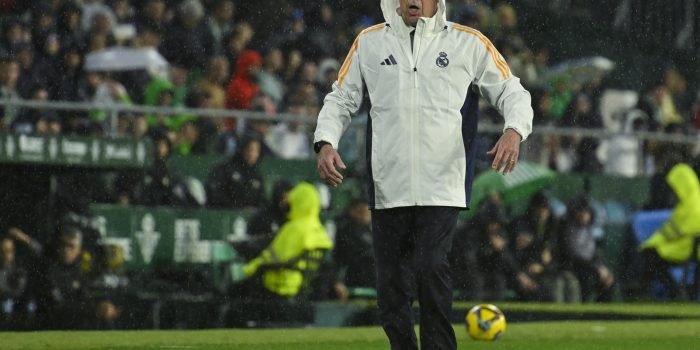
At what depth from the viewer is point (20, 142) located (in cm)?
1155

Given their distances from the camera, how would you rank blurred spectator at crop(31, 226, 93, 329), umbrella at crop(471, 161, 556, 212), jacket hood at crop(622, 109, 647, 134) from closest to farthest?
1. blurred spectator at crop(31, 226, 93, 329)
2. umbrella at crop(471, 161, 556, 212)
3. jacket hood at crop(622, 109, 647, 134)

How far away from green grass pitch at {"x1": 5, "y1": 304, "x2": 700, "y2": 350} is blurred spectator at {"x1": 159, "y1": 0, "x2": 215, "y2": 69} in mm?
5205

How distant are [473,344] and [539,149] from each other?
545 centimetres

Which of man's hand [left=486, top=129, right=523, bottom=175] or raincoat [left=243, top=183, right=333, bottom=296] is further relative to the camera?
raincoat [left=243, top=183, right=333, bottom=296]

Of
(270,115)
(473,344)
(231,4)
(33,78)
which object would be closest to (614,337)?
(473,344)

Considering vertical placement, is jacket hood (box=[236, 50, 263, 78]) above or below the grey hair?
below

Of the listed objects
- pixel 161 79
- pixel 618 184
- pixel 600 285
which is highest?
pixel 161 79

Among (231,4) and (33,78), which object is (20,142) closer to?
(33,78)

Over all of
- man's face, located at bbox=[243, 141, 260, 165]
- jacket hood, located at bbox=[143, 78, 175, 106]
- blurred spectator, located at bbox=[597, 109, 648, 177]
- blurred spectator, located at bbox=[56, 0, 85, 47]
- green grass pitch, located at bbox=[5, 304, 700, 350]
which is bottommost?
green grass pitch, located at bbox=[5, 304, 700, 350]

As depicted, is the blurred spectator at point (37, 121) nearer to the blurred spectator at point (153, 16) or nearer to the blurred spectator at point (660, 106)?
the blurred spectator at point (153, 16)

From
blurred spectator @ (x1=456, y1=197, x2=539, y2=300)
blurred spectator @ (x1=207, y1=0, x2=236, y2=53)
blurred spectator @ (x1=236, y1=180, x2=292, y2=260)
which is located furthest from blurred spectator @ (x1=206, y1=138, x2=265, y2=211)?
blurred spectator @ (x1=207, y1=0, x2=236, y2=53)

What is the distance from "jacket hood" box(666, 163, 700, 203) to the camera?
16516 millimetres

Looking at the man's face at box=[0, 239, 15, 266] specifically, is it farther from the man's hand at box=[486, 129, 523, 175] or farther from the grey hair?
the man's hand at box=[486, 129, 523, 175]

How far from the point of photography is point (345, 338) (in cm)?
1133
